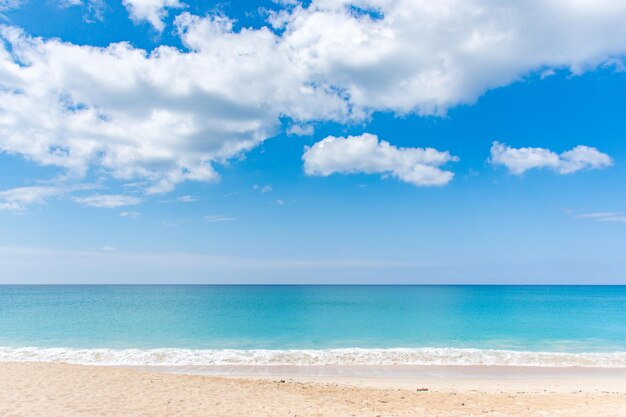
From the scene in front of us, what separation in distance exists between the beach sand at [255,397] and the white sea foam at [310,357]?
4716 mm

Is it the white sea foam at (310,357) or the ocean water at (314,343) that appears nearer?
the white sea foam at (310,357)

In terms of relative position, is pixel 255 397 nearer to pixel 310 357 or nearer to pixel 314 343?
pixel 310 357

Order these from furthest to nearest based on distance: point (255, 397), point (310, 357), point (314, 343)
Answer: point (314, 343)
point (310, 357)
point (255, 397)

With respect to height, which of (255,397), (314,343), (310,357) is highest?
(255,397)

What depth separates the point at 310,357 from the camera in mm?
20156

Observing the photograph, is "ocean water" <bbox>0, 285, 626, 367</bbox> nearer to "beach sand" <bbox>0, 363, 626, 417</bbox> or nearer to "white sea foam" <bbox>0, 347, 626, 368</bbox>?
"white sea foam" <bbox>0, 347, 626, 368</bbox>

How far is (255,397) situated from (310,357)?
9.28m

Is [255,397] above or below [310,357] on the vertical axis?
above

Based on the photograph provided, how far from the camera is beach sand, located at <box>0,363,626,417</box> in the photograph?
9859 millimetres

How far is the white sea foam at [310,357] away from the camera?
19.1 metres

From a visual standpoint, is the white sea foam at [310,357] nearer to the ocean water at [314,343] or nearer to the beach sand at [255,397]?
the ocean water at [314,343]

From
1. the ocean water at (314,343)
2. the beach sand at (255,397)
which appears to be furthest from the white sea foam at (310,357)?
the beach sand at (255,397)

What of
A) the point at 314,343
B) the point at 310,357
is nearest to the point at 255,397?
the point at 310,357

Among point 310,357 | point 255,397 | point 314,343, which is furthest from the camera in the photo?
point 314,343
